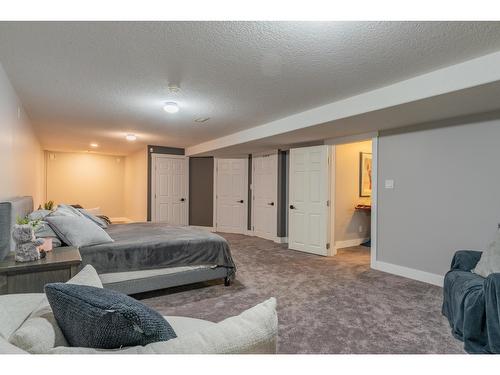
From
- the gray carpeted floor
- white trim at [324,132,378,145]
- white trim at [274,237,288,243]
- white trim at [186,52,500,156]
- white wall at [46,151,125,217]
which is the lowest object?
the gray carpeted floor

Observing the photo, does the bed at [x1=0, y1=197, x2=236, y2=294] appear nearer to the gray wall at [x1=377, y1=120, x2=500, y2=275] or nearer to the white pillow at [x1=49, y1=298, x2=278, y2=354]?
the white pillow at [x1=49, y1=298, x2=278, y2=354]

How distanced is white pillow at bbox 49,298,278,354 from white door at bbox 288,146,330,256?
4323 mm

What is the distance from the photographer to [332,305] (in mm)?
2891

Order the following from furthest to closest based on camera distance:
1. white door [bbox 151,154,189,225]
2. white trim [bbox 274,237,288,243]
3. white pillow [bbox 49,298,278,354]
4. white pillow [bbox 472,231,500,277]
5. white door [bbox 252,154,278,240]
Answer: white door [bbox 151,154,189,225]
white door [bbox 252,154,278,240]
white trim [bbox 274,237,288,243]
white pillow [bbox 472,231,500,277]
white pillow [bbox 49,298,278,354]

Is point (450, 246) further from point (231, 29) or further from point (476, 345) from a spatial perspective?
point (231, 29)

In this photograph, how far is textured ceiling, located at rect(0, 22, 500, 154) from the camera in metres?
1.90

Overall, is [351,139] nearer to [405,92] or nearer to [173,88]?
[405,92]

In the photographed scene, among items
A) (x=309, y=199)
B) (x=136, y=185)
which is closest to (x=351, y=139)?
(x=309, y=199)

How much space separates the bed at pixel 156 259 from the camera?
2846 mm

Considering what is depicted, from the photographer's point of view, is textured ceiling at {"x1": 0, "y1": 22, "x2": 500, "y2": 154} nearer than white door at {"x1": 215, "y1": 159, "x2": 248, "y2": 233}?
Yes

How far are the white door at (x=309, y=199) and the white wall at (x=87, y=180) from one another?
6.10m

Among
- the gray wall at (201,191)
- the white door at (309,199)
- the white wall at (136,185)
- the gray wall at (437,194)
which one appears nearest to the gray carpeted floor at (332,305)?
the gray wall at (437,194)

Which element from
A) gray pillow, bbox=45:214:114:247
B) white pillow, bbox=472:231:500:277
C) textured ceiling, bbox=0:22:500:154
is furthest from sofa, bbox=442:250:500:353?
gray pillow, bbox=45:214:114:247
